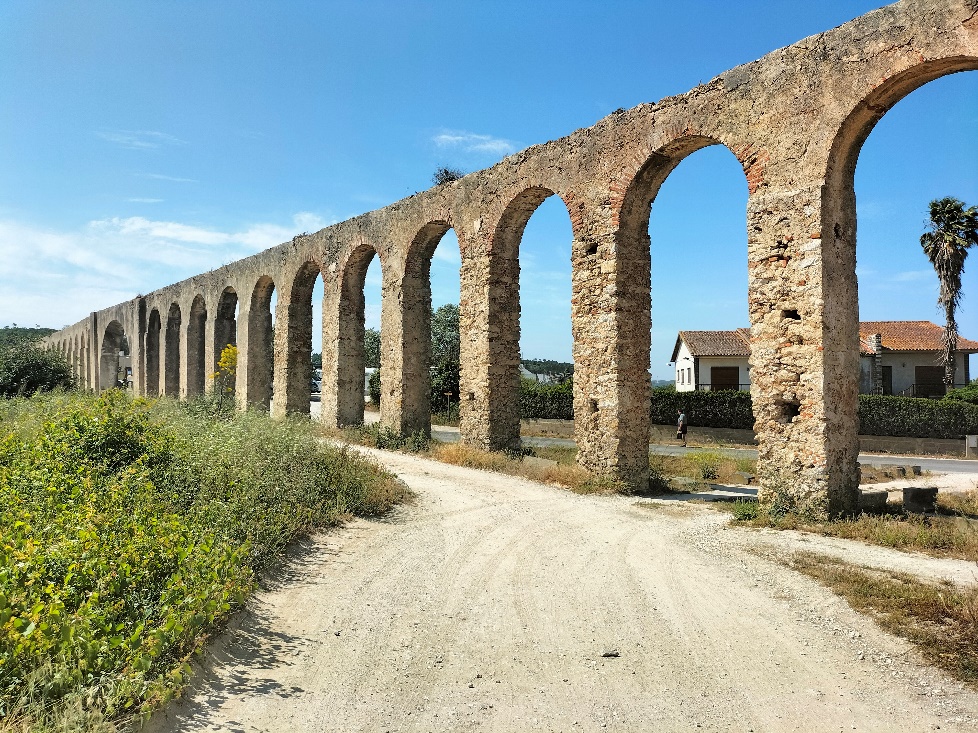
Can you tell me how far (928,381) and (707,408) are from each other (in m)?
15.5

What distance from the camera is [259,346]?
21422 mm

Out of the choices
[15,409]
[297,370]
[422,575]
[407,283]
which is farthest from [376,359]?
[422,575]

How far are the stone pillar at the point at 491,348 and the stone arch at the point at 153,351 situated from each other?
A: 21.6 meters

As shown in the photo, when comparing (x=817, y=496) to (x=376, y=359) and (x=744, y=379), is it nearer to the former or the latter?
(x=744, y=379)

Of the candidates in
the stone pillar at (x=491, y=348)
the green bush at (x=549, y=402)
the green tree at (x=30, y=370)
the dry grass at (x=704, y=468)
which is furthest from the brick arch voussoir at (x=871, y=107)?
the green tree at (x=30, y=370)

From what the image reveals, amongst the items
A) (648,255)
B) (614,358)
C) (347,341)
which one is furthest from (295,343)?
(648,255)

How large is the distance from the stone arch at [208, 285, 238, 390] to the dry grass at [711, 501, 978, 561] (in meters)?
20.3

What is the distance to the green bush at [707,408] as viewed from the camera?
2331 centimetres

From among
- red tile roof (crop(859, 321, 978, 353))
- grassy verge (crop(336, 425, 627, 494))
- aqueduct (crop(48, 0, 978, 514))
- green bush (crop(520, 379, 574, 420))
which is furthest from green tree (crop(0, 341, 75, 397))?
red tile roof (crop(859, 321, 978, 353))

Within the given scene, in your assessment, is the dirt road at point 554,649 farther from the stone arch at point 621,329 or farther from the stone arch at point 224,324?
the stone arch at point 224,324

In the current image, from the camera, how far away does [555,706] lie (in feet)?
11.0

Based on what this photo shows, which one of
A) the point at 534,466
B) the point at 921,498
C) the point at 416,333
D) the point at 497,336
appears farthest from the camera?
the point at 416,333

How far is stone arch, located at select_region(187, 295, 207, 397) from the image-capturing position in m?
25.3

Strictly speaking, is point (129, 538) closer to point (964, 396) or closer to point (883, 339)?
point (964, 396)
